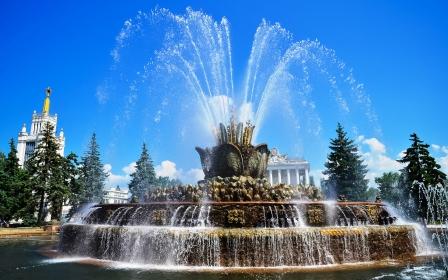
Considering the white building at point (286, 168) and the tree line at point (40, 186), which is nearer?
the tree line at point (40, 186)

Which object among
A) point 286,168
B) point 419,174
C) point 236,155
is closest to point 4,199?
point 236,155

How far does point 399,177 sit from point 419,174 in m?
16.0

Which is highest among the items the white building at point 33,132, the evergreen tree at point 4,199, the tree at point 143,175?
the white building at point 33,132

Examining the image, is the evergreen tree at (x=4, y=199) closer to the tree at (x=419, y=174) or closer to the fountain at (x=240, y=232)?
the fountain at (x=240, y=232)

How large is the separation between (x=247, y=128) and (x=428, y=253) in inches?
352

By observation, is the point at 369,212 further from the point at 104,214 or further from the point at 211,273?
the point at 104,214

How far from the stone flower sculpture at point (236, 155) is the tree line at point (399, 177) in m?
16.0

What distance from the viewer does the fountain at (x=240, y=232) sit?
9742 millimetres

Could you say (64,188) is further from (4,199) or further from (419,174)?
(419,174)

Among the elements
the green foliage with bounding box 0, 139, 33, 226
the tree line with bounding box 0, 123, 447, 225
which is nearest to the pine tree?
the tree line with bounding box 0, 123, 447, 225

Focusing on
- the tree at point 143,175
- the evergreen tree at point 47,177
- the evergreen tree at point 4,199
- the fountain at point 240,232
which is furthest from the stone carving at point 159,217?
the tree at point 143,175

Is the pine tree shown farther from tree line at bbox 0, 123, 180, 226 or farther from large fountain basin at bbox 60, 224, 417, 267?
large fountain basin at bbox 60, 224, 417, 267

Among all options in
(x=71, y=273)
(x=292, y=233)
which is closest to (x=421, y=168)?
(x=292, y=233)

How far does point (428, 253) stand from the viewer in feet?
40.8
